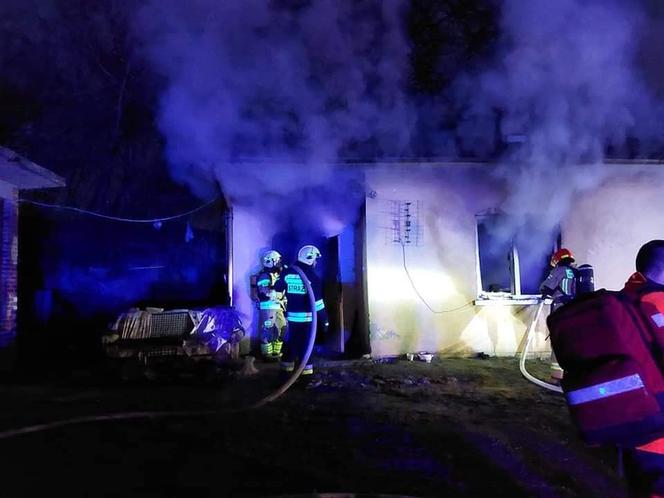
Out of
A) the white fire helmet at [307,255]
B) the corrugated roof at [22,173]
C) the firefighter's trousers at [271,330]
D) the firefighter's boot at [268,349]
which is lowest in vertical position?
the firefighter's boot at [268,349]

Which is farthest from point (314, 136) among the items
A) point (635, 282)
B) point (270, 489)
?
point (635, 282)

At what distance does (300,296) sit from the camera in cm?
626

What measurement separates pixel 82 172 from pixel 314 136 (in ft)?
29.8

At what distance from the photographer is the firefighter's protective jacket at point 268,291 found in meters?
7.60

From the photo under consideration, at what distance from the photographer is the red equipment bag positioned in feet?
5.13

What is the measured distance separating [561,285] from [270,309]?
4187 mm

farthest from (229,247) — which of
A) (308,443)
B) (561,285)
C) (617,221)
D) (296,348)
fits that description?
(617,221)

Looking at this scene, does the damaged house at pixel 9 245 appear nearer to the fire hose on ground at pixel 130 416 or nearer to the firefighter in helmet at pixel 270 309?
the firefighter in helmet at pixel 270 309

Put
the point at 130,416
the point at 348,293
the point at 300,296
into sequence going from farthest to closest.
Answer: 1. the point at 348,293
2. the point at 300,296
3. the point at 130,416

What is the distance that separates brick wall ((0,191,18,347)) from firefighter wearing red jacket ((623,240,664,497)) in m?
8.58

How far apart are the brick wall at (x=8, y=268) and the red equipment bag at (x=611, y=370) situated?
854 cm

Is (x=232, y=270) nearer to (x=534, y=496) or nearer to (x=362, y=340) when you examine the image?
(x=362, y=340)

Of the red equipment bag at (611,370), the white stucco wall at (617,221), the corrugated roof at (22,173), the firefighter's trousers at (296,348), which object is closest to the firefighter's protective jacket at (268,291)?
the firefighter's trousers at (296,348)

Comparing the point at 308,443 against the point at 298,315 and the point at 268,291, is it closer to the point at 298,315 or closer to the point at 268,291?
the point at 298,315
